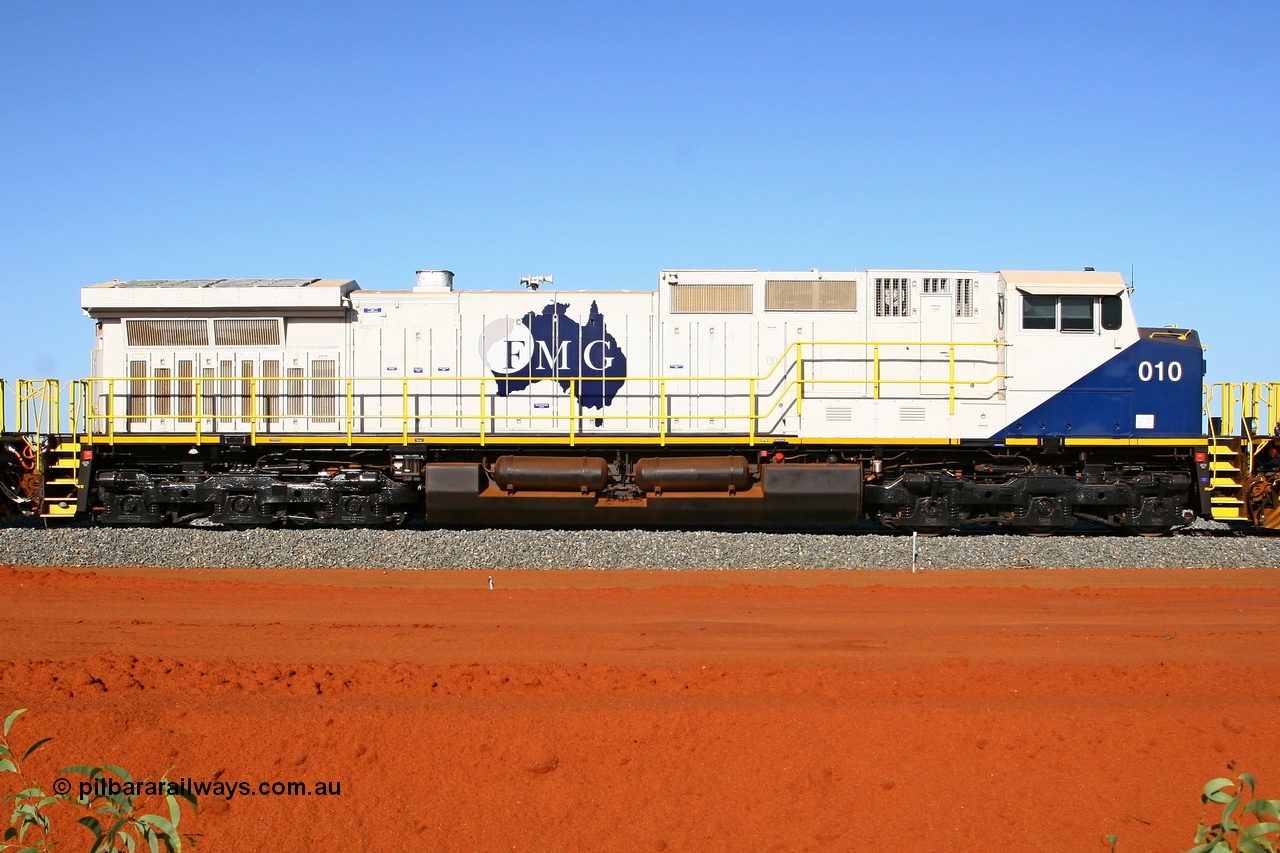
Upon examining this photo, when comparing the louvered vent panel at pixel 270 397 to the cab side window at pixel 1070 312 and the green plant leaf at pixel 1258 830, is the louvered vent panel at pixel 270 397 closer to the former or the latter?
the cab side window at pixel 1070 312

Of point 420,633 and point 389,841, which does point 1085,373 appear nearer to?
point 420,633

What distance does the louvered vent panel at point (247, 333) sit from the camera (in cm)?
1528

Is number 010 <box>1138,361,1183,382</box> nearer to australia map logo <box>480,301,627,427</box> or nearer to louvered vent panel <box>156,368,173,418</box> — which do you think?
australia map logo <box>480,301,627,427</box>

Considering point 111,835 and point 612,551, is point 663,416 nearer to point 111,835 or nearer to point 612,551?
point 612,551

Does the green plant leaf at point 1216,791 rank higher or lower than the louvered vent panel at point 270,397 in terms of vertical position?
lower

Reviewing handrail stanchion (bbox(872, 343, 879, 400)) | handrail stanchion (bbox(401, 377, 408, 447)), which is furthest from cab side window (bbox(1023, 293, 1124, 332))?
handrail stanchion (bbox(401, 377, 408, 447))

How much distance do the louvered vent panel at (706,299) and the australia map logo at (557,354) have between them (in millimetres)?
1212

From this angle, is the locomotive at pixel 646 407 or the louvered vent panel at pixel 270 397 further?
the louvered vent panel at pixel 270 397

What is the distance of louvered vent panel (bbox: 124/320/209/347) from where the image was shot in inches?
605

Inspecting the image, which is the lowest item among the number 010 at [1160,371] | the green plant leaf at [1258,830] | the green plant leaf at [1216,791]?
the green plant leaf at [1258,830]

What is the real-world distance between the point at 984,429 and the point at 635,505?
17.9ft

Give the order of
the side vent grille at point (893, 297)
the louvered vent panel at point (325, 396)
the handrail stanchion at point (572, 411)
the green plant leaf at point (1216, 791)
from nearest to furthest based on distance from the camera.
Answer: the green plant leaf at point (1216, 791) < the handrail stanchion at point (572, 411) < the side vent grille at point (893, 297) < the louvered vent panel at point (325, 396)

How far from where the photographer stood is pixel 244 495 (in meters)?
14.7

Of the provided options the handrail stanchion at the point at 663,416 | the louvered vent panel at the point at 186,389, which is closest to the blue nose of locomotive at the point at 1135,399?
the handrail stanchion at the point at 663,416
